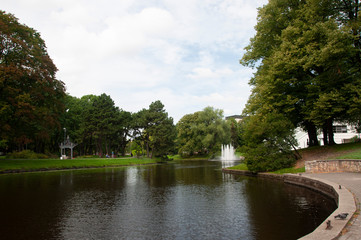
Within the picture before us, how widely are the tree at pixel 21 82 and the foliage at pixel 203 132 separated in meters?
50.9

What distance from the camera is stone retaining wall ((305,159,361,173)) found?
1691 cm

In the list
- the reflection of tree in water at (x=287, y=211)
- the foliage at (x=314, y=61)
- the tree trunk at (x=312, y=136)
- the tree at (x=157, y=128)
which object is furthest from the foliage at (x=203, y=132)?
the reflection of tree in water at (x=287, y=211)

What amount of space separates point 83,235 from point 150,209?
144 inches

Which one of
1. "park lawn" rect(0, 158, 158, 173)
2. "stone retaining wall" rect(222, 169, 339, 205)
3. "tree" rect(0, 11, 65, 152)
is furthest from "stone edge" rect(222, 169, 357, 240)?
"park lawn" rect(0, 158, 158, 173)

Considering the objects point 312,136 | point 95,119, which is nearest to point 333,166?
point 312,136

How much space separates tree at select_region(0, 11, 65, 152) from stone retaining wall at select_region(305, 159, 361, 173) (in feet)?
92.4

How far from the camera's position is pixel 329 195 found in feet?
39.7

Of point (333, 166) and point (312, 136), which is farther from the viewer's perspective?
point (312, 136)

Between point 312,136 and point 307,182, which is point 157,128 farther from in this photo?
point 307,182

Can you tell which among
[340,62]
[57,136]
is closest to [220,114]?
[57,136]

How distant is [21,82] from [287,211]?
32.8 meters

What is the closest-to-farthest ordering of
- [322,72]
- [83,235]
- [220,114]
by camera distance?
[83,235]
[322,72]
[220,114]

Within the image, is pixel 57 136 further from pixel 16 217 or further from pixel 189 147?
pixel 16 217

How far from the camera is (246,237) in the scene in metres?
7.11
